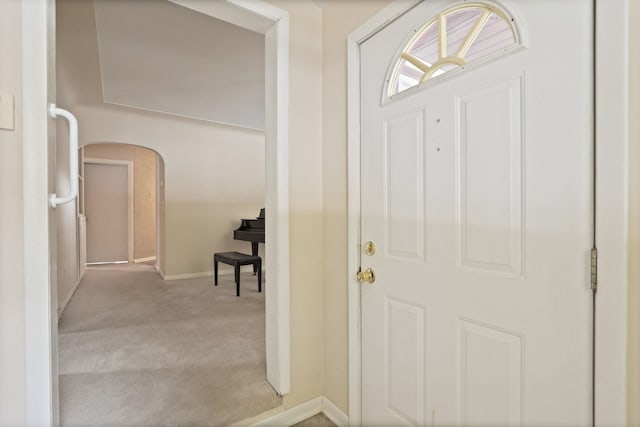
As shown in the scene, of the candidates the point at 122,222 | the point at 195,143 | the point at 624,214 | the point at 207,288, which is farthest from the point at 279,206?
the point at 122,222

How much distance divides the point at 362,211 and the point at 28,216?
47.7 inches

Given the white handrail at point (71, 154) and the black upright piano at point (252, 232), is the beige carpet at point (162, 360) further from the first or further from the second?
the white handrail at point (71, 154)

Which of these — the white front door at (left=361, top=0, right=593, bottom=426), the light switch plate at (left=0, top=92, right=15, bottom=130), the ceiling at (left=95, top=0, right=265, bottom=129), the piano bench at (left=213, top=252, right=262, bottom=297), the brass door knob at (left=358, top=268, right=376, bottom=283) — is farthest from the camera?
the piano bench at (left=213, top=252, right=262, bottom=297)

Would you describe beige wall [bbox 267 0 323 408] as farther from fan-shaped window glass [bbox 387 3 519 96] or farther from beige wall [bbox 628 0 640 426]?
beige wall [bbox 628 0 640 426]

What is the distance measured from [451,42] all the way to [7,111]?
58.1 inches

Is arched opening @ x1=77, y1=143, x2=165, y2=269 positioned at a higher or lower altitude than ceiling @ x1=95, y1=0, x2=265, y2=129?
lower

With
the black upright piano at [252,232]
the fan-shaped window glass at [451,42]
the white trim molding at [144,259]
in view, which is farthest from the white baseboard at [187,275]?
the fan-shaped window glass at [451,42]

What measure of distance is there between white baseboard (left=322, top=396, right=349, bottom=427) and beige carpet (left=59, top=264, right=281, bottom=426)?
27 centimetres

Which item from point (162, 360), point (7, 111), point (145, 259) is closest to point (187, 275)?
point (145, 259)

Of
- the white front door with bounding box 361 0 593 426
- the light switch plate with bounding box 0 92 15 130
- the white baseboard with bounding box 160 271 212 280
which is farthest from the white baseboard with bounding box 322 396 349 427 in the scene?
the white baseboard with bounding box 160 271 212 280

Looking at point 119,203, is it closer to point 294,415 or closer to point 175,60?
point 175,60

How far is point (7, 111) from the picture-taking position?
3.02ft

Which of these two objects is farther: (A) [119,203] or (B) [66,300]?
(A) [119,203]

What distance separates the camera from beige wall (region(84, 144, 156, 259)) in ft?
20.6
